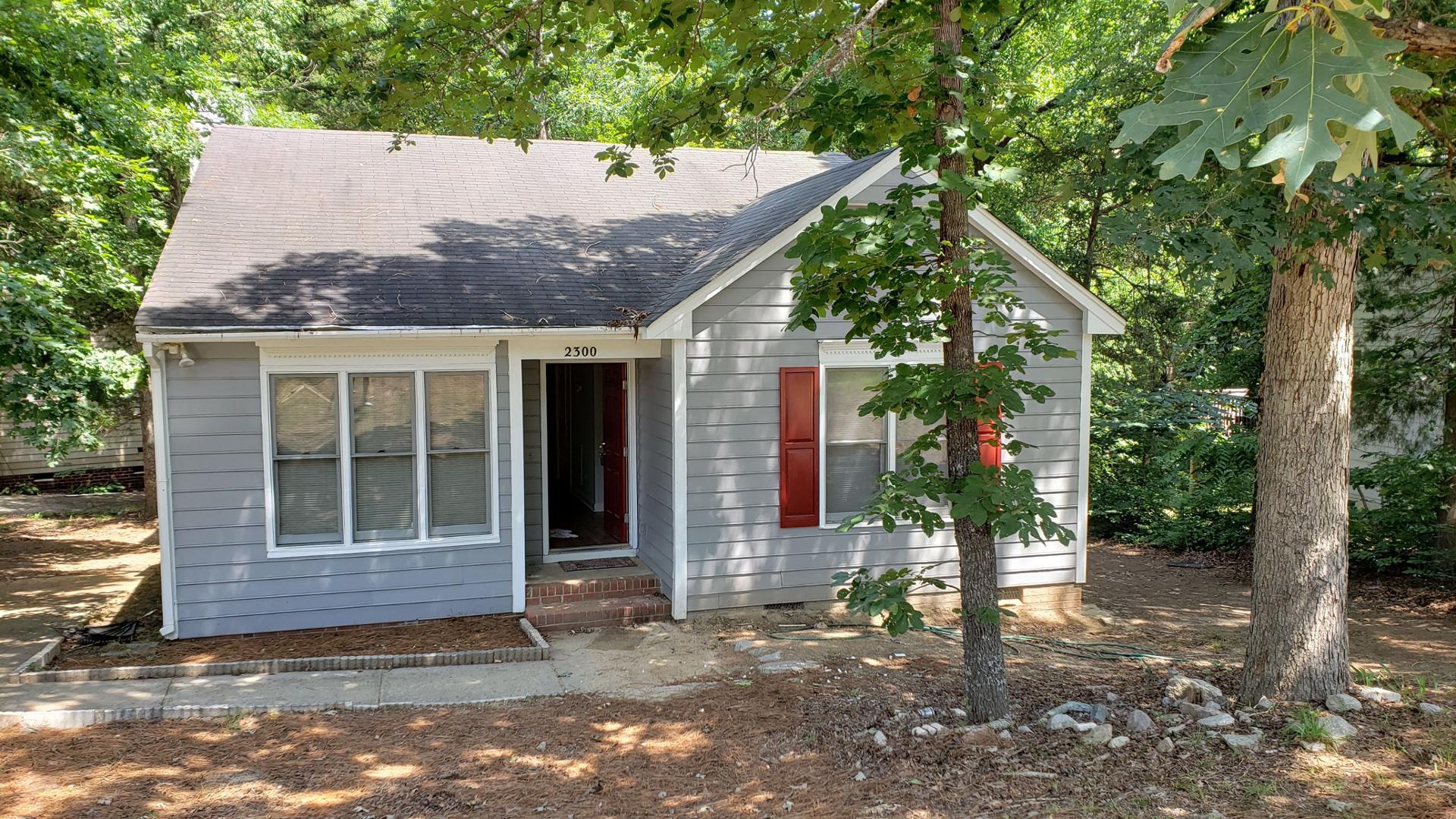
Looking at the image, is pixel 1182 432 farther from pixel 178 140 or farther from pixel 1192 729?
pixel 178 140

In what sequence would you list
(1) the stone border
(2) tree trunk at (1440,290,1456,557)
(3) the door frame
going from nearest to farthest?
(1) the stone border → (3) the door frame → (2) tree trunk at (1440,290,1456,557)

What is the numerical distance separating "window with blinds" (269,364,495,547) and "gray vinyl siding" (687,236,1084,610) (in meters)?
1.94

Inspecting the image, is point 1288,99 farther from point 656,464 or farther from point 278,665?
point 278,665

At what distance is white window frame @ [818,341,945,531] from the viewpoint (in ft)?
29.2

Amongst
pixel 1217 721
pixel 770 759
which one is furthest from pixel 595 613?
pixel 1217 721

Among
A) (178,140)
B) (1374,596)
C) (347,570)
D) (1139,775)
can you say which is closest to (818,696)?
(1139,775)

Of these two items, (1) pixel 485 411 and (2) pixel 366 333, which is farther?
(1) pixel 485 411

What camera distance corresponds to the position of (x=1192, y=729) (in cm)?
547

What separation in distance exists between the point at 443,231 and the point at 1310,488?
800cm

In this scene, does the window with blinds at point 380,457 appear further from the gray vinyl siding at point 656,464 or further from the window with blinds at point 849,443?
the window with blinds at point 849,443

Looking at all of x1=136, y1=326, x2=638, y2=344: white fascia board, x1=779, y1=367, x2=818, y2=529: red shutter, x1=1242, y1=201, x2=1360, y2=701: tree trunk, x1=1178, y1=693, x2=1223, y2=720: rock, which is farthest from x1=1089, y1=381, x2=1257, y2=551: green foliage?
x1=136, y1=326, x2=638, y2=344: white fascia board

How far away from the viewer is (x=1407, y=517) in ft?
33.7

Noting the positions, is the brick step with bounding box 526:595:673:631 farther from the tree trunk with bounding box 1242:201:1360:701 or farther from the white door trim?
the tree trunk with bounding box 1242:201:1360:701

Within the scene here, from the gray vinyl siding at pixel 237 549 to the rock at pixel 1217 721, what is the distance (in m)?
6.25
